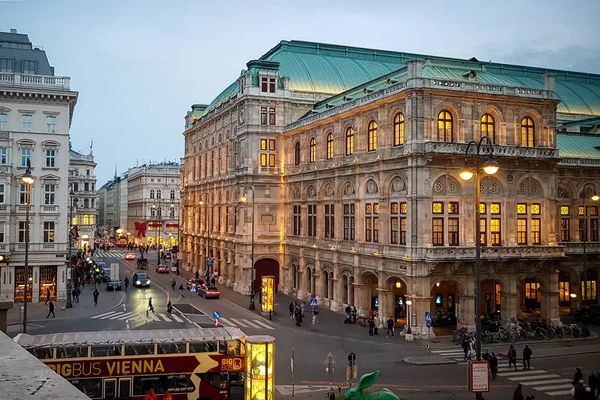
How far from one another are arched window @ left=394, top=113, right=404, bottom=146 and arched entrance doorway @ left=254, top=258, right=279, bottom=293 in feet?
87.6

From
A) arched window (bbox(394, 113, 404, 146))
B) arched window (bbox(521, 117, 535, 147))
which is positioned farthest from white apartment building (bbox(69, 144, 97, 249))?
arched window (bbox(521, 117, 535, 147))

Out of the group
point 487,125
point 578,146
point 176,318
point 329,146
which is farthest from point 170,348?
point 578,146

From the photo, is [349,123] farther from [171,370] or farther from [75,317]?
A: [171,370]

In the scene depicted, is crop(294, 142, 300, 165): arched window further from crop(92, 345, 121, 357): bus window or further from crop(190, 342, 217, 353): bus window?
crop(92, 345, 121, 357): bus window

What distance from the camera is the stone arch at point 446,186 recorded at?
44812 millimetres

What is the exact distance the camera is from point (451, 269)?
4406 cm

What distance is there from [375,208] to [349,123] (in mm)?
9167

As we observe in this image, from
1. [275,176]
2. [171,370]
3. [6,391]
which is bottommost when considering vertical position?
[171,370]

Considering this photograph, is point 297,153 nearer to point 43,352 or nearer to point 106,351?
point 106,351

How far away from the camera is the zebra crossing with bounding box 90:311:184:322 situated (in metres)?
50.0

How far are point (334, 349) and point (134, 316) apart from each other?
69.6ft

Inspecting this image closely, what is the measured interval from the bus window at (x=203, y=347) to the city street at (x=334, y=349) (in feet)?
16.4

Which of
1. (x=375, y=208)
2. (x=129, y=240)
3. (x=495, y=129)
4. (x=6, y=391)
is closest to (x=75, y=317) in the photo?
(x=375, y=208)

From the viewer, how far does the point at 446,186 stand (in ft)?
148
